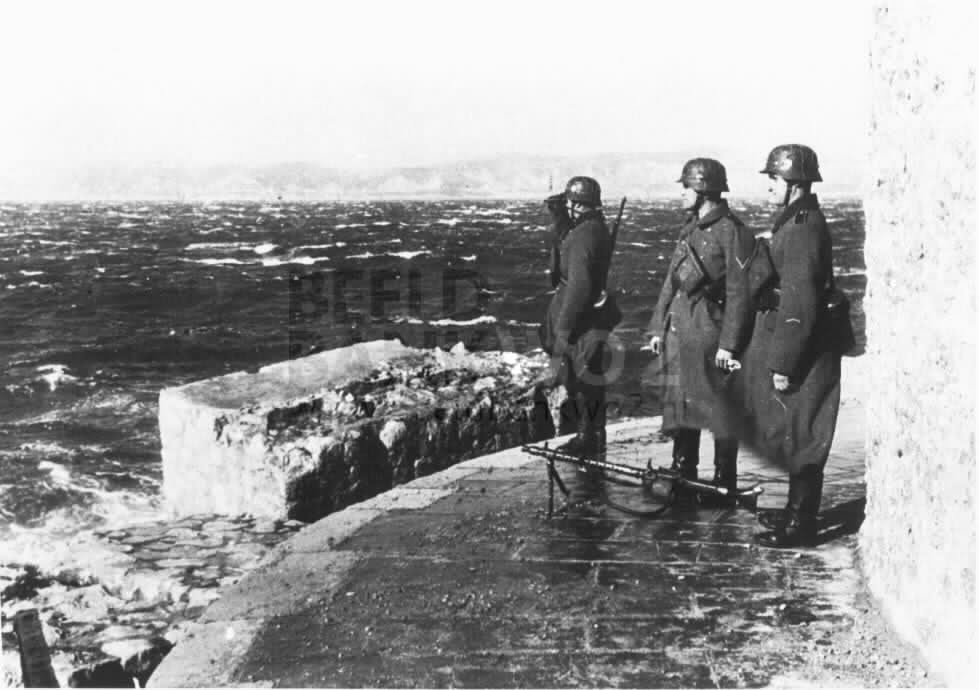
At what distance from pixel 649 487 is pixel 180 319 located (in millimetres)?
38982

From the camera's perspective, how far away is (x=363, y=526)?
5988 mm

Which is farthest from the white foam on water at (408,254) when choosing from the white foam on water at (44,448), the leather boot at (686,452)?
the leather boot at (686,452)

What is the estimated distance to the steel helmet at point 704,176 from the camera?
5879mm

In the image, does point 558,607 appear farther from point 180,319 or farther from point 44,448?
point 180,319

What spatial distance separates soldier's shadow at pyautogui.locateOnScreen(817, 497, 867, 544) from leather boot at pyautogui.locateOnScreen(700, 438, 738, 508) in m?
0.52

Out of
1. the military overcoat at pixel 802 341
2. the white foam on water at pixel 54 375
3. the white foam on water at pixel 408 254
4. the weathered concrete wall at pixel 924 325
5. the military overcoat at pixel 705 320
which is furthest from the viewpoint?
the white foam on water at pixel 408 254

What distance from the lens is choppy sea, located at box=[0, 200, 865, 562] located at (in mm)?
18219

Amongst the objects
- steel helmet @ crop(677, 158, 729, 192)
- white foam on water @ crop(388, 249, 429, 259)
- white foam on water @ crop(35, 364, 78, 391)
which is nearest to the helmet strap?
steel helmet @ crop(677, 158, 729, 192)

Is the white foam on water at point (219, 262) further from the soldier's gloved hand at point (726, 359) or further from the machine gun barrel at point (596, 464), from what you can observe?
the soldier's gloved hand at point (726, 359)

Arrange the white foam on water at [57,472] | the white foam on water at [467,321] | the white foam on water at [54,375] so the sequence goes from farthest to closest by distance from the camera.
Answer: the white foam on water at [467,321] → the white foam on water at [54,375] → the white foam on water at [57,472]

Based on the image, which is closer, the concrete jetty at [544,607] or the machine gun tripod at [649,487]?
the concrete jetty at [544,607]

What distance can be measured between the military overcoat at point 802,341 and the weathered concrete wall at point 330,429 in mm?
3221

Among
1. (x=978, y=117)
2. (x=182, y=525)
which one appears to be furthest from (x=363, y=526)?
(x=978, y=117)

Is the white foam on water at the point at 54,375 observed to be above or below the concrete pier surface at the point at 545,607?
below
